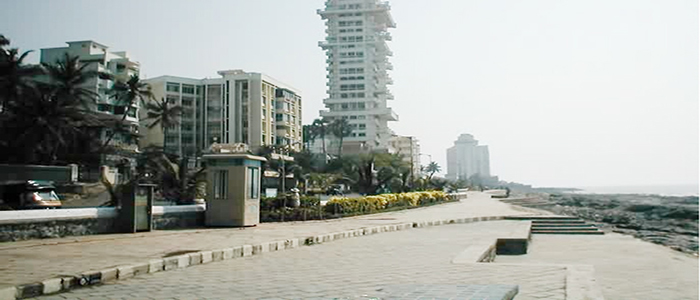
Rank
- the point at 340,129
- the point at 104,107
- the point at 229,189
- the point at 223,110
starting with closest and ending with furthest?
the point at 229,189 → the point at 104,107 → the point at 223,110 → the point at 340,129

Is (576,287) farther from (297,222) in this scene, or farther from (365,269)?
(297,222)

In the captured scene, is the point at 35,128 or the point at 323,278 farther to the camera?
the point at 35,128

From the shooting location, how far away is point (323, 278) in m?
7.43

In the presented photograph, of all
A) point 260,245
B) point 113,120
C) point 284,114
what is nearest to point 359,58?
point 284,114

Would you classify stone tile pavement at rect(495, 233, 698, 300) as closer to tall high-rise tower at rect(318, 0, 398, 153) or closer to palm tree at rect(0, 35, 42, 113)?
palm tree at rect(0, 35, 42, 113)

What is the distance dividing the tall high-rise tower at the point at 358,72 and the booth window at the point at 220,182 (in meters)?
92.0

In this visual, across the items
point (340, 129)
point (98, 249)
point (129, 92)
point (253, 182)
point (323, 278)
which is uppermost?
point (340, 129)

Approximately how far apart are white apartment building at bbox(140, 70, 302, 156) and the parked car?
59.5m

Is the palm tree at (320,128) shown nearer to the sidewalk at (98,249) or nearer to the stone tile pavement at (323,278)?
the sidewalk at (98,249)

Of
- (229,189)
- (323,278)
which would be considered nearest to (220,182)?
(229,189)

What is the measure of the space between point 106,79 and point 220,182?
159 feet

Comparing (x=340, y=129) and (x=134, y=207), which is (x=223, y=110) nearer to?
(x=340, y=129)

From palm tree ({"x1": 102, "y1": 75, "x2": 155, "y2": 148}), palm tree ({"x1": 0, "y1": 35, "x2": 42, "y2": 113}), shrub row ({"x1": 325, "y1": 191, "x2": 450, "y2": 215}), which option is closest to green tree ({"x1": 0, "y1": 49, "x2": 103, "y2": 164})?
palm tree ({"x1": 0, "y1": 35, "x2": 42, "y2": 113})

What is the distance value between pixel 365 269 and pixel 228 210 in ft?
28.2
